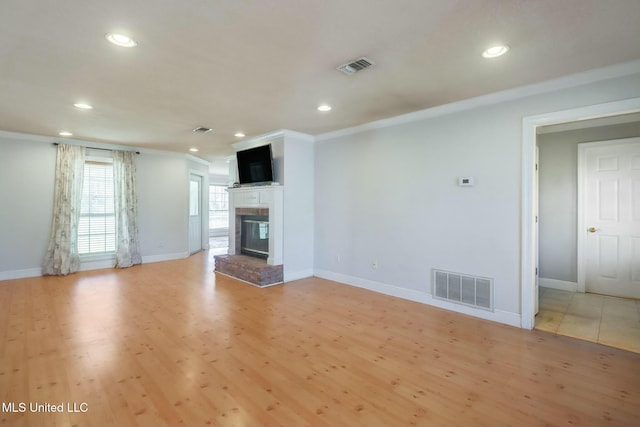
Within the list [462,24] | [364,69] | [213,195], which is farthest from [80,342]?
[213,195]

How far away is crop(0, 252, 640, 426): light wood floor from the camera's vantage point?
75.0 inches

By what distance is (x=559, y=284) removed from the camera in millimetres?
4754

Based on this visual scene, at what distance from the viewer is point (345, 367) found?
2.46 m

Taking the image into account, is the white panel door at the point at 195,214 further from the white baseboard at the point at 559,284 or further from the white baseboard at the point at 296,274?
the white baseboard at the point at 559,284

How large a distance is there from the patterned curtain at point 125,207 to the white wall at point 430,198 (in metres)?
4.02

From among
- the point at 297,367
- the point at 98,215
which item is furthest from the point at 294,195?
the point at 98,215

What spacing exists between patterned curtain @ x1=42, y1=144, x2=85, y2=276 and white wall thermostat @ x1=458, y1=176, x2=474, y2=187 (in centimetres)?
670

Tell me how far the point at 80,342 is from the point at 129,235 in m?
4.01

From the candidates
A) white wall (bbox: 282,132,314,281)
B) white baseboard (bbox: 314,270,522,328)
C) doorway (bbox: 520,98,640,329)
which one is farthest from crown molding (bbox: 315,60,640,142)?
white baseboard (bbox: 314,270,522,328)

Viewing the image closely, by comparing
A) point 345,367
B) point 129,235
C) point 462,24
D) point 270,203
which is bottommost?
point 345,367

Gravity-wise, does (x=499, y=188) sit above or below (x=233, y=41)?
below

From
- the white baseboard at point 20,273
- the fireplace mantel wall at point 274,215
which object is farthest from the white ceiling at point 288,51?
the white baseboard at point 20,273

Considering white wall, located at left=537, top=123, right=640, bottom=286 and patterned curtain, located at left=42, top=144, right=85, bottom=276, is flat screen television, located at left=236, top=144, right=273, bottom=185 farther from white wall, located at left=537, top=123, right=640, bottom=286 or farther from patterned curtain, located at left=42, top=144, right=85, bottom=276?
white wall, located at left=537, top=123, right=640, bottom=286

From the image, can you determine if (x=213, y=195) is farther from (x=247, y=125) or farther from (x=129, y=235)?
(x=247, y=125)
